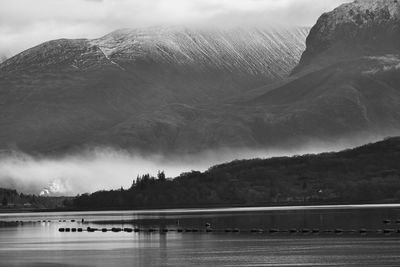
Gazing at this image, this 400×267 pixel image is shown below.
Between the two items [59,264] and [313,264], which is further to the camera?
[59,264]

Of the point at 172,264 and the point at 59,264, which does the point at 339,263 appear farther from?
the point at 59,264

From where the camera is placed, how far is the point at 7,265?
194625mm

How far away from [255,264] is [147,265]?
56.8 ft

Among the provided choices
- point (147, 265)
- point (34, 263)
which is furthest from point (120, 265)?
point (34, 263)

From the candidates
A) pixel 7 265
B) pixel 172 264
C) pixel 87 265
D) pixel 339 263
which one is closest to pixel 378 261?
pixel 339 263

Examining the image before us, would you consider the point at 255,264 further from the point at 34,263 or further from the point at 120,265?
the point at 34,263

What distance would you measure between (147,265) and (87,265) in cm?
1018

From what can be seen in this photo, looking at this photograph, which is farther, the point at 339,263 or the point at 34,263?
the point at 34,263

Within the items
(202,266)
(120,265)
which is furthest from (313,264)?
(120,265)

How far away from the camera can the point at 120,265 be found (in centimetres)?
19025

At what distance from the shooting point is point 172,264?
18962cm

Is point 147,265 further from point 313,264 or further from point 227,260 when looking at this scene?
point 313,264

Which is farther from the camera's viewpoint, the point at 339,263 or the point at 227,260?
the point at 227,260

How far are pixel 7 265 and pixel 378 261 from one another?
60224 millimetres
